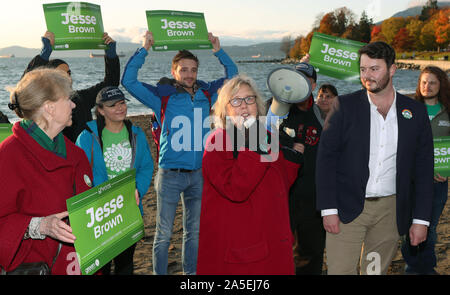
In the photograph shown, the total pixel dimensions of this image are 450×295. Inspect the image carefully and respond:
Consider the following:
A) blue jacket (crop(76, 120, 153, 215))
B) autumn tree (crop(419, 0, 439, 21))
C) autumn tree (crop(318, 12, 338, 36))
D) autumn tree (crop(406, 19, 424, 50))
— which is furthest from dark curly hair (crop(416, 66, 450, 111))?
autumn tree (crop(419, 0, 439, 21))

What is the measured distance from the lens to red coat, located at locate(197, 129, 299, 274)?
249 cm

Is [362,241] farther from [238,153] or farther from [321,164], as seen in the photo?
[238,153]

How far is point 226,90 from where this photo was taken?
9.25 feet

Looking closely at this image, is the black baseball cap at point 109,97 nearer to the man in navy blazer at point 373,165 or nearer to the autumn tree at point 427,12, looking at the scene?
the man in navy blazer at point 373,165

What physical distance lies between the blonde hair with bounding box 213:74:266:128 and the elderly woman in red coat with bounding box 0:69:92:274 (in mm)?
1013

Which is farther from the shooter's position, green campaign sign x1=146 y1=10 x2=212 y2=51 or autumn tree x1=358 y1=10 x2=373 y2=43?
autumn tree x1=358 y1=10 x2=373 y2=43

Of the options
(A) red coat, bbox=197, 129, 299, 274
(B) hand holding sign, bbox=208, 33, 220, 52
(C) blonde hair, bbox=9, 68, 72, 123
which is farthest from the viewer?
(B) hand holding sign, bbox=208, 33, 220, 52

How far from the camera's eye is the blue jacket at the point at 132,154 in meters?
3.64

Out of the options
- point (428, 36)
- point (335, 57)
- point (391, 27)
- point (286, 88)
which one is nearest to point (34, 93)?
point (286, 88)

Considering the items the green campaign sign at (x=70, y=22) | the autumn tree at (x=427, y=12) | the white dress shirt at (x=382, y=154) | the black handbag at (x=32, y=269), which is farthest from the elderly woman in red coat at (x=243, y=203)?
the autumn tree at (x=427, y=12)

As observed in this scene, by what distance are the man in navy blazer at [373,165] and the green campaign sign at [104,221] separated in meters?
1.51

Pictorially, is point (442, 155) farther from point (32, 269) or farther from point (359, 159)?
point (32, 269)

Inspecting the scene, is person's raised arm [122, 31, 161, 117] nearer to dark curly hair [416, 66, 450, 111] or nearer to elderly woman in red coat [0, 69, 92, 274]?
elderly woman in red coat [0, 69, 92, 274]

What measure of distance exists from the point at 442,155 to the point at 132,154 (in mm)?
3622
